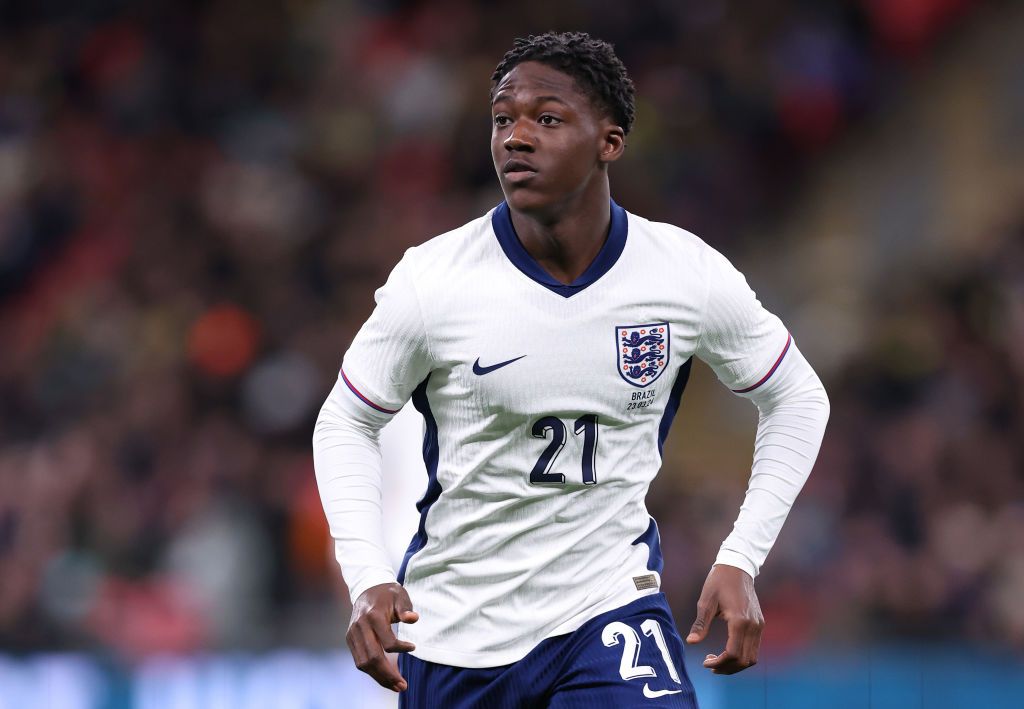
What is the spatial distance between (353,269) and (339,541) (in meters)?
6.45

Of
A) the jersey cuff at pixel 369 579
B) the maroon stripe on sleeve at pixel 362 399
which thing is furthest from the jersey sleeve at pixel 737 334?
the jersey cuff at pixel 369 579

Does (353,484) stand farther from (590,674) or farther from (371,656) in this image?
(590,674)

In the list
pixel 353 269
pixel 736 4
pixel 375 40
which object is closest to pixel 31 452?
pixel 353 269

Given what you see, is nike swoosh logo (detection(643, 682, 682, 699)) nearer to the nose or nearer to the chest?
the chest

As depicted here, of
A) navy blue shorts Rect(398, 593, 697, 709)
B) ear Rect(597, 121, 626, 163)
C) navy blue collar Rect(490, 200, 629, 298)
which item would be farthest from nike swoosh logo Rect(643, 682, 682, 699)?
ear Rect(597, 121, 626, 163)

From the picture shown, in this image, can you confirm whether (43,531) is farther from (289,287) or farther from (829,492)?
(829,492)

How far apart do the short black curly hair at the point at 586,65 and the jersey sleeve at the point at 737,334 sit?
426 mm

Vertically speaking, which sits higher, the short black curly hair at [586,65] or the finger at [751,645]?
the short black curly hair at [586,65]

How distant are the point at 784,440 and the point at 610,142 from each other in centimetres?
84

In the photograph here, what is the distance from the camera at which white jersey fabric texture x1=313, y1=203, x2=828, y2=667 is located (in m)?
3.47

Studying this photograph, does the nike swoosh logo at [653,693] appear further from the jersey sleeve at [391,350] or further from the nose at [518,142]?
the nose at [518,142]

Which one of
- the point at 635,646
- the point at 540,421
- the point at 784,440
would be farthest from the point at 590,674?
the point at 784,440

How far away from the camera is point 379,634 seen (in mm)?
3193

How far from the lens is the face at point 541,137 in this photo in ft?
11.3
